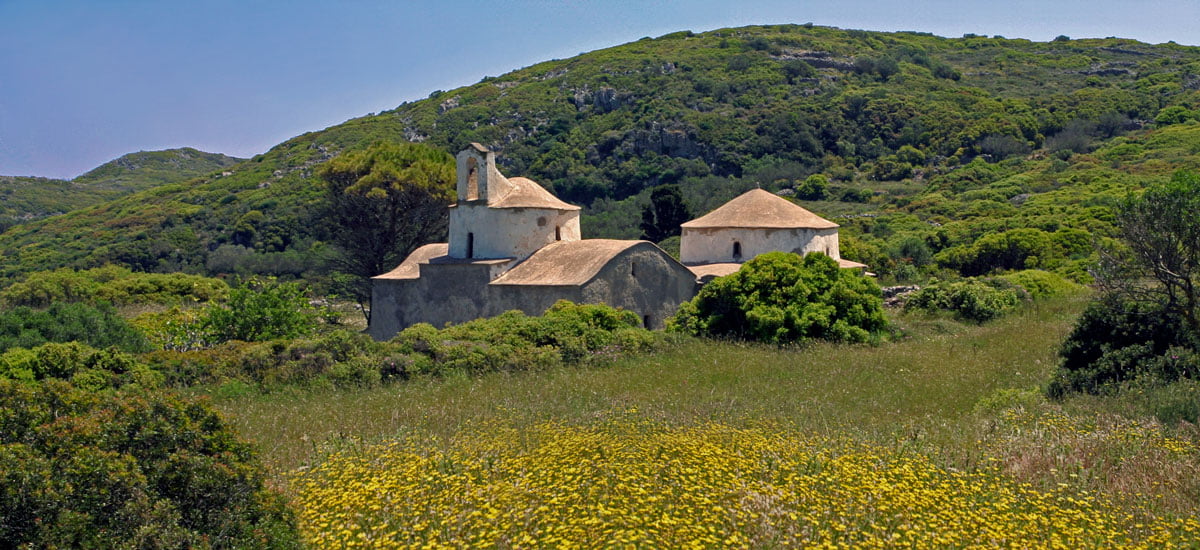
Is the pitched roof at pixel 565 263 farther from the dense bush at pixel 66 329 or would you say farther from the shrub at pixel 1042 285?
the shrub at pixel 1042 285

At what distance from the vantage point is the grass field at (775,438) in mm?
5770

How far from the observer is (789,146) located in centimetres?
6894

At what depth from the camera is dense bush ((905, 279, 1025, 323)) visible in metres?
21.4

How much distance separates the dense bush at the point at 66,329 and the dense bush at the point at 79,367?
244 centimetres

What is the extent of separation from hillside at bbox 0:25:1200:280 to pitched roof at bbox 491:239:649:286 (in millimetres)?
15560

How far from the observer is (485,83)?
100688 mm

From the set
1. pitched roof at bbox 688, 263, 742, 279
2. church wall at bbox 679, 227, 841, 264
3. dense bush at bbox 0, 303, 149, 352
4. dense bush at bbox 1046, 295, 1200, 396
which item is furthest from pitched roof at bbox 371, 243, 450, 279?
dense bush at bbox 1046, 295, 1200, 396

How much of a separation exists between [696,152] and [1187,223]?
59187mm

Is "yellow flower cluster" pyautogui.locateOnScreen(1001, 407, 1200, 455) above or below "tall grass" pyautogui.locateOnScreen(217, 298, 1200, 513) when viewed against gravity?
above

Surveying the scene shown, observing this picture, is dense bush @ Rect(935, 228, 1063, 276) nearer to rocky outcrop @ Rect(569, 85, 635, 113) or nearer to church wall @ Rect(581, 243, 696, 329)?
church wall @ Rect(581, 243, 696, 329)

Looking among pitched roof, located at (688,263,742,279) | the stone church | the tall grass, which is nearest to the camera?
the tall grass

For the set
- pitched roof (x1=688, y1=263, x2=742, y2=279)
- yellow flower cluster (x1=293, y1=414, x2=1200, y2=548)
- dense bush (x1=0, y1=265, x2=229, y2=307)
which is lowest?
dense bush (x1=0, y1=265, x2=229, y2=307)

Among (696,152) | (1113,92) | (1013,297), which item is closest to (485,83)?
(696,152)

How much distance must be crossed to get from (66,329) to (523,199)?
471 inches
